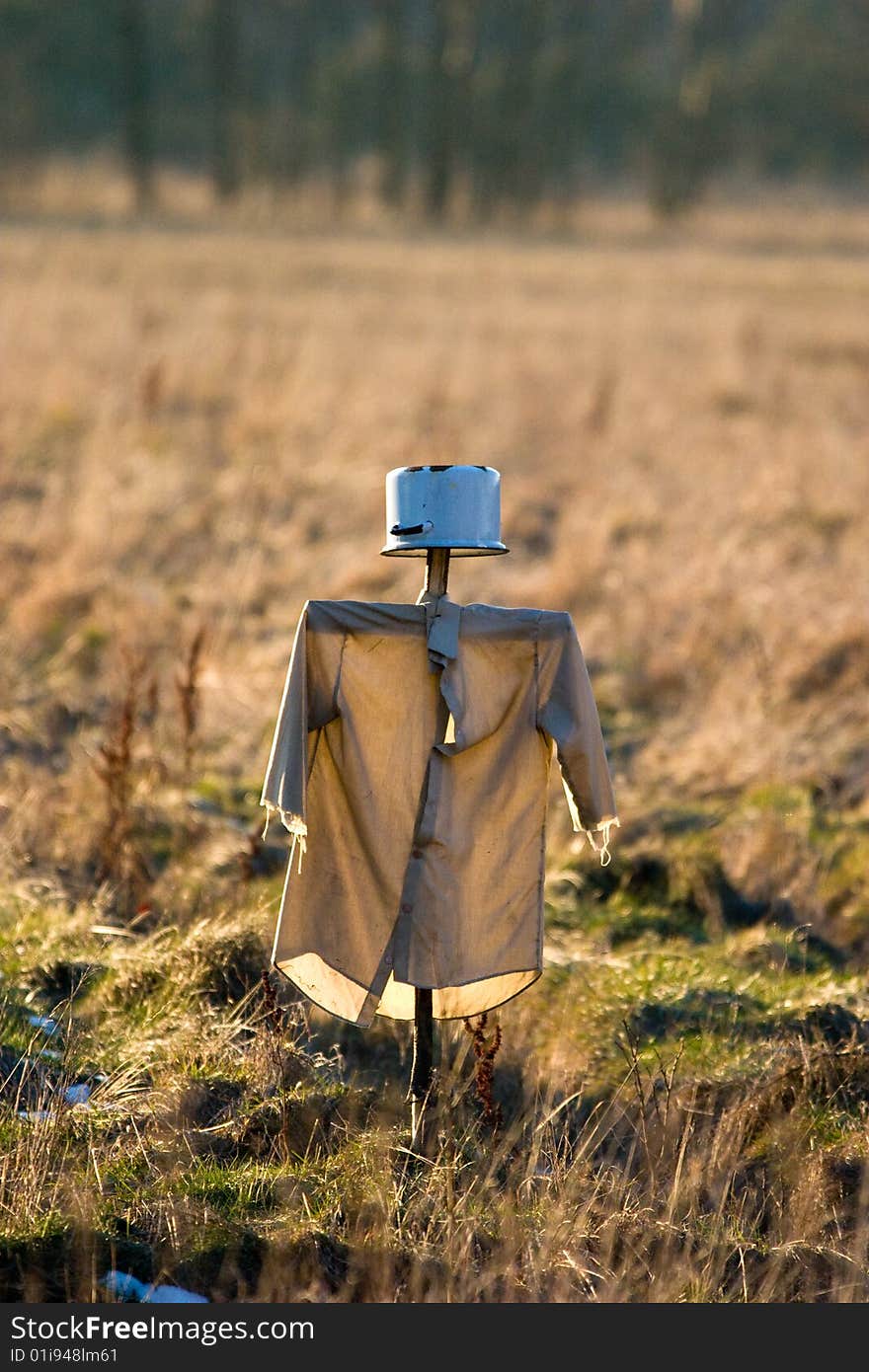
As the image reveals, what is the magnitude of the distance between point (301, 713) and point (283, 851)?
7.04 feet

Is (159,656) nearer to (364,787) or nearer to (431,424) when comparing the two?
(364,787)

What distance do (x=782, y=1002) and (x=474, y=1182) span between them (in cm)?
131

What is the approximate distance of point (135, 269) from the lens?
57.8ft

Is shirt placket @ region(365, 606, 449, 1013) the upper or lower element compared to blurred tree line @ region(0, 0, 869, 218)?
lower

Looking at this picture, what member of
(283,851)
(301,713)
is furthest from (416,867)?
(283,851)

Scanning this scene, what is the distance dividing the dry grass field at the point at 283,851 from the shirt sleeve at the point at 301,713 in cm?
73

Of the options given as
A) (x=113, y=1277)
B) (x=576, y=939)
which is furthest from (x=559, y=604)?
(x=113, y=1277)

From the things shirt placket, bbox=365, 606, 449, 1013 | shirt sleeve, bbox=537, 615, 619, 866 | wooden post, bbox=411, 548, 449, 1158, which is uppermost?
shirt sleeve, bbox=537, 615, 619, 866

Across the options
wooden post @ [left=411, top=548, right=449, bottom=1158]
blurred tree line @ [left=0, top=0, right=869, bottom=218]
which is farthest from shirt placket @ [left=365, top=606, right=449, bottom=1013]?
blurred tree line @ [left=0, top=0, right=869, bottom=218]

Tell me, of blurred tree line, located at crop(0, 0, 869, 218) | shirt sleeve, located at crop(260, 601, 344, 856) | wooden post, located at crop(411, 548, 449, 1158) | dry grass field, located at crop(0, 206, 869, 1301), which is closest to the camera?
shirt sleeve, located at crop(260, 601, 344, 856)

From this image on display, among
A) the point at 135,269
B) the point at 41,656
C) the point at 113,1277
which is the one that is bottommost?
the point at 113,1277

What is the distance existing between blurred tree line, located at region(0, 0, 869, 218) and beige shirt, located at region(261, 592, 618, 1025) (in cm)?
3538

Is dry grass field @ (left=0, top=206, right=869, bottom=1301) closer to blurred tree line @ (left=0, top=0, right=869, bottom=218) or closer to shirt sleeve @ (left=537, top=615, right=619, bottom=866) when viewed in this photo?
shirt sleeve @ (left=537, top=615, right=619, bottom=866)

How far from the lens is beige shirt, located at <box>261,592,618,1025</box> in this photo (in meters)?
2.96
